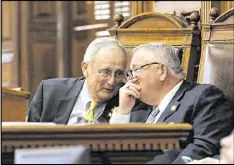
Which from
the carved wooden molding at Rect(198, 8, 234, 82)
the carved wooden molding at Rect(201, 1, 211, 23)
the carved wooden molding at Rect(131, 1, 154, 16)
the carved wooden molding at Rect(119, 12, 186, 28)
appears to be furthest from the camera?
the carved wooden molding at Rect(131, 1, 154, 16)

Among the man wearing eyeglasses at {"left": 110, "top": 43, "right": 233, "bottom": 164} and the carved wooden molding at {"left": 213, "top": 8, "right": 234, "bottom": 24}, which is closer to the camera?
the man wearing eyeglasses at {"left": 110, "top": 43, "right": 233, "bottom": 164}

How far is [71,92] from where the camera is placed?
8.57ft

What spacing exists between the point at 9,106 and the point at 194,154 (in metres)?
0.95

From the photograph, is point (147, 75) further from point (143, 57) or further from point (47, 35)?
point (47, 35)

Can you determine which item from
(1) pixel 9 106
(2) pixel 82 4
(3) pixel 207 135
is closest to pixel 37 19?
(2) pixel 82 4

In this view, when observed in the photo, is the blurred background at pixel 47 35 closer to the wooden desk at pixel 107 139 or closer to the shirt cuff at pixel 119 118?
the shirt cuff at pixel 119 118

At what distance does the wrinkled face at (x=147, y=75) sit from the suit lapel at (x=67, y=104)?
A: 0.27 meters

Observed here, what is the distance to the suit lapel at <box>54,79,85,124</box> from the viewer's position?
2477 millimetres

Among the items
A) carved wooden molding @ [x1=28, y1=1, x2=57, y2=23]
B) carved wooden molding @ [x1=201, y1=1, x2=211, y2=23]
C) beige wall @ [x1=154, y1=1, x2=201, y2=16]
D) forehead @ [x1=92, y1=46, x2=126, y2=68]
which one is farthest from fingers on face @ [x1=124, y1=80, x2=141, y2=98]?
carved wooden molding @ [x1=28, y1=1, x2=57, y2=23]

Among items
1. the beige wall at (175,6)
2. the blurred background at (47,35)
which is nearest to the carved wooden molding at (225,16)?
the beige wall at (175,6)

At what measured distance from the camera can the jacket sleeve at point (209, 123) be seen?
203cm

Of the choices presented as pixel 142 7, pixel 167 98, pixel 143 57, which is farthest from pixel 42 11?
pixel 167 98

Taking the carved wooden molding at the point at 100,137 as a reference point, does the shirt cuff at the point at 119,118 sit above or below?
below

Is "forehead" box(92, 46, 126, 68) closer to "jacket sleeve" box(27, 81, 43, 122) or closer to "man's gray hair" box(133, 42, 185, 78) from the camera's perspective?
"man's gray hair" box(133, 42, 185, 78)
